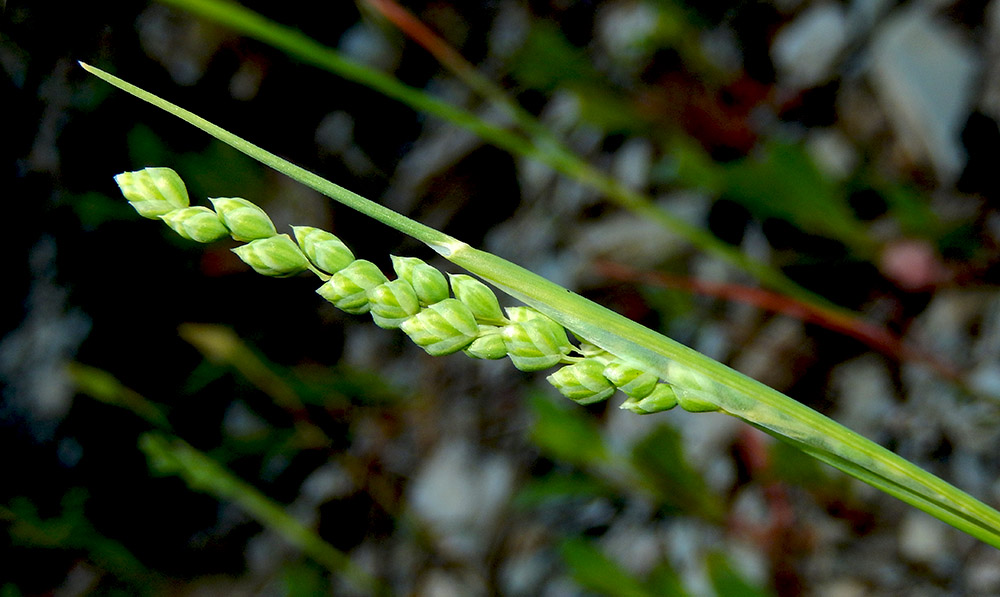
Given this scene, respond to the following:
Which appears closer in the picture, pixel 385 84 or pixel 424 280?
pixel 424 280

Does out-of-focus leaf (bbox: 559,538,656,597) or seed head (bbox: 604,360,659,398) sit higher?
seed head (bbox: 604,360,659,398)

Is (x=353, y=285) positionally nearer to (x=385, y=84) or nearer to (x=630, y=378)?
(x=630, y=378)

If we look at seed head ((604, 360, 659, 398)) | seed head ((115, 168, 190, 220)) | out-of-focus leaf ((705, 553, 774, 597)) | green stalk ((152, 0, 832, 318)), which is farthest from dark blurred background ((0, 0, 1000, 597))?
seed head ((604, 360, 659, 398))

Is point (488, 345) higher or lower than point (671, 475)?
higher

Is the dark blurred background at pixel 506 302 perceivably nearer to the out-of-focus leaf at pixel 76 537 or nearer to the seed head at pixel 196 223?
the out-of-focus leaf at pixel 76 537

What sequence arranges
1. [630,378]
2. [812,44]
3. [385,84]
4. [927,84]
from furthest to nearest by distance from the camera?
[812,44], [927,84], [385,84], [630,378]

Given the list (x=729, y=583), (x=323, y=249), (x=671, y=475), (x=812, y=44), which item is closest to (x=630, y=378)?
(x=323, y=249)

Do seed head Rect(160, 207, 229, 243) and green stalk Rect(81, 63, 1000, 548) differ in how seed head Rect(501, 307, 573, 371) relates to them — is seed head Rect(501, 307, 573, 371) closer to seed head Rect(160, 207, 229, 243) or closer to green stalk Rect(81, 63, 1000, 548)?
green stalk Rect(81, 63, 1000, 548)

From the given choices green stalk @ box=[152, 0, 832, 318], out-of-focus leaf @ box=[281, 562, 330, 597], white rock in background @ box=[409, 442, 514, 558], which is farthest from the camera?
white rock in background @ box=[409, 442, 514, 558]
